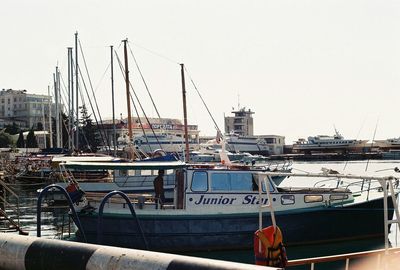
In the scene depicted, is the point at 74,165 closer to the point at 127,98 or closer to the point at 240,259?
the point at 240,259

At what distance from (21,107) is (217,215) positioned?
17158 cm

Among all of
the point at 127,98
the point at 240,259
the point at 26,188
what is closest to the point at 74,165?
the point at 240,259

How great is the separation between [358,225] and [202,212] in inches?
225

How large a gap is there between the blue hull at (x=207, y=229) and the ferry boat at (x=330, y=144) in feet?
415

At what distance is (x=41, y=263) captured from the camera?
8.77 metres

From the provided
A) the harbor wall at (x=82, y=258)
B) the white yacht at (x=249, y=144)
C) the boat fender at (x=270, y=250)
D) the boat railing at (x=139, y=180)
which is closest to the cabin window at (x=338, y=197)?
the boat fender at (x=270, y=250)

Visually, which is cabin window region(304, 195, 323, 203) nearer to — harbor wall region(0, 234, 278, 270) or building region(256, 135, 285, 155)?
harbor wall region(0, 234, 278, 270)

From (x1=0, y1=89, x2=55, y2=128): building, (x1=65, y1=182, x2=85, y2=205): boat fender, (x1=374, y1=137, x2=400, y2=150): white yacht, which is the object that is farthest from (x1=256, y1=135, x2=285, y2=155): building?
(x1=65, y1=182, x2=85, y2=205): boat fender

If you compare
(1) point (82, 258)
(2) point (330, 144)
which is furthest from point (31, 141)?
(1) point (82, 258)

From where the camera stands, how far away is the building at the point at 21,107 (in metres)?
177

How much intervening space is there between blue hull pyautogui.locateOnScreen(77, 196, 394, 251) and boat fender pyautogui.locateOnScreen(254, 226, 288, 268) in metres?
9.93

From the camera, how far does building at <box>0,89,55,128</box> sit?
177 metres

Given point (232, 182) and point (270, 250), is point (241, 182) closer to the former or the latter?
point (232, 182)

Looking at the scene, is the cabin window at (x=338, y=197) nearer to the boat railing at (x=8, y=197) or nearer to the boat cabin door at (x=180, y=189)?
the boat cabin door at (x=180, y=189)
